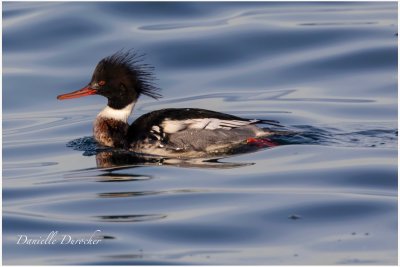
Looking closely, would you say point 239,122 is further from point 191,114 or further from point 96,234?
point 96,234

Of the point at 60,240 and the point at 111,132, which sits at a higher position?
the point at 111,132

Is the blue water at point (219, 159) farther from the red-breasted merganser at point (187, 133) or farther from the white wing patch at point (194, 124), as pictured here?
the white wing patch at point (194, 124)

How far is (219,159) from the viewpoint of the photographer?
36.5 feet

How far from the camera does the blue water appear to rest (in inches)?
326

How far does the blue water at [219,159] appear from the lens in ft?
27.1

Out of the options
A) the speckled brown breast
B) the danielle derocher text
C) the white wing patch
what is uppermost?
the white wing patch

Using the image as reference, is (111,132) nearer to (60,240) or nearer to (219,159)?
(219,159)

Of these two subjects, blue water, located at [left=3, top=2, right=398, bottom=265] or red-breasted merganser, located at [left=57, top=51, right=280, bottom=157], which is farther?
red-breasted merganser, located at [left=57, top=51, right=280, bottom=157]

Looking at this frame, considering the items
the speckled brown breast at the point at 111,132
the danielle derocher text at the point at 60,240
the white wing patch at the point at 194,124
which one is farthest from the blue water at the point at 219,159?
the white wing patch at the point at 194,124

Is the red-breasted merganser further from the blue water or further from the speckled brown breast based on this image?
the blue water

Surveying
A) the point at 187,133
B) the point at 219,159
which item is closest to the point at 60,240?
the point at 219,159

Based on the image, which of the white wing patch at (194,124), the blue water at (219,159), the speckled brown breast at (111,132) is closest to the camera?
the blue water at (219,159)

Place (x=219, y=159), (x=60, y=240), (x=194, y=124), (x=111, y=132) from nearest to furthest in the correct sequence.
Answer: (x=60, y=240), (x=219, y=159), (x=194, y=124), (x=111, y=132)

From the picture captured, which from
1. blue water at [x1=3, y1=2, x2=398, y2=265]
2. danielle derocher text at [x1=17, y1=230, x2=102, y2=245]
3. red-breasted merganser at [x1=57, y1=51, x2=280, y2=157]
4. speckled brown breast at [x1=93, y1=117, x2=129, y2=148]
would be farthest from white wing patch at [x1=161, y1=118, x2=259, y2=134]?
danielle derocher text at [x1=17, y1=230, x2=102, y2=245]
